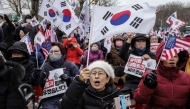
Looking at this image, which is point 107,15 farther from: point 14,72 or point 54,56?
point 54,56

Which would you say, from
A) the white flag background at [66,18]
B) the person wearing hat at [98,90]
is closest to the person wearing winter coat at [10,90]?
the person wearing hat at [98,90]

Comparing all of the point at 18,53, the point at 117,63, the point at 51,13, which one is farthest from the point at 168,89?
the point at 51,13

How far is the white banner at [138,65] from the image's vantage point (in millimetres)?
5578

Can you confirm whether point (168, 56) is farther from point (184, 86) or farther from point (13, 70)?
point (13, 70)

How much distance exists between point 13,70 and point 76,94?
0.99 metres

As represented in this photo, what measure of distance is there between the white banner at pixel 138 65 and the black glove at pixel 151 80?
2.25 m

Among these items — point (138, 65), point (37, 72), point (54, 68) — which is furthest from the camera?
point (138, 65)

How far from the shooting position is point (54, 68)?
17.7 feet

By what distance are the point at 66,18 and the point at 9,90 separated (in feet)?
15.0

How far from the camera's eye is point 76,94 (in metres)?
3.15

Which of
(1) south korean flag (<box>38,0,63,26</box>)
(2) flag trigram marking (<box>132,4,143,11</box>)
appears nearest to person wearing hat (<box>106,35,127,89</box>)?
(1) south korean flag (<box>38,0,63,26</box>)

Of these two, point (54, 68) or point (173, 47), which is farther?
point (54, 68)

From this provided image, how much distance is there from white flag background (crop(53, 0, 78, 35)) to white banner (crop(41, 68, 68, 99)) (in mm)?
2656

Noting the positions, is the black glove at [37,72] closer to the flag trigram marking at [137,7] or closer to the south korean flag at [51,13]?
the flag trigram marking at [137,7]
